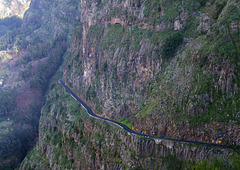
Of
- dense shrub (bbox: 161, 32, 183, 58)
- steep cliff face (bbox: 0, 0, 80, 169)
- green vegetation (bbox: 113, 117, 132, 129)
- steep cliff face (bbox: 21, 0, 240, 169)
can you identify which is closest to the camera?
steep cliff face (bbox: 21, 0, 240, 169)

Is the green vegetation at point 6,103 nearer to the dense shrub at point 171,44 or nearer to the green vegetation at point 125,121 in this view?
the green vegetation at point 125,121

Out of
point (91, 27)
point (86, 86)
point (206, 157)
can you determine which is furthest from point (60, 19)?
point (206, 157)

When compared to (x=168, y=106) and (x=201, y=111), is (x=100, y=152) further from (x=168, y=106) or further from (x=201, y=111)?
(x=201, y=111)

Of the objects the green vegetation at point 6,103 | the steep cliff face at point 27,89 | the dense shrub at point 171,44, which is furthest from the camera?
the green vegetation at point 6,103

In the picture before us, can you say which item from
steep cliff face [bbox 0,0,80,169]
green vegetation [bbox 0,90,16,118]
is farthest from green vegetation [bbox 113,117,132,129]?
green vegetation [bbox 0,90,16,118]

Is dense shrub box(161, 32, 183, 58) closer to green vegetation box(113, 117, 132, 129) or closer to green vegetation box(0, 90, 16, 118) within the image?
green vegetation box(113, 117, 132, 129)

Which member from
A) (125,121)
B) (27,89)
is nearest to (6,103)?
(27,89)

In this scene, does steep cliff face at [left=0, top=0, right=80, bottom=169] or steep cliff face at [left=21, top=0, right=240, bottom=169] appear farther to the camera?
steep cliff face at [left=0, top=0, right=80, bottom=169]

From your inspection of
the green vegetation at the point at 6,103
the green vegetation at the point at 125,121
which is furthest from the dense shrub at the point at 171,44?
the green vegetation at the point at 6,103

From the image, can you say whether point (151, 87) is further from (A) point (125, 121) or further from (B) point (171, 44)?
(A) point (125, 121)
